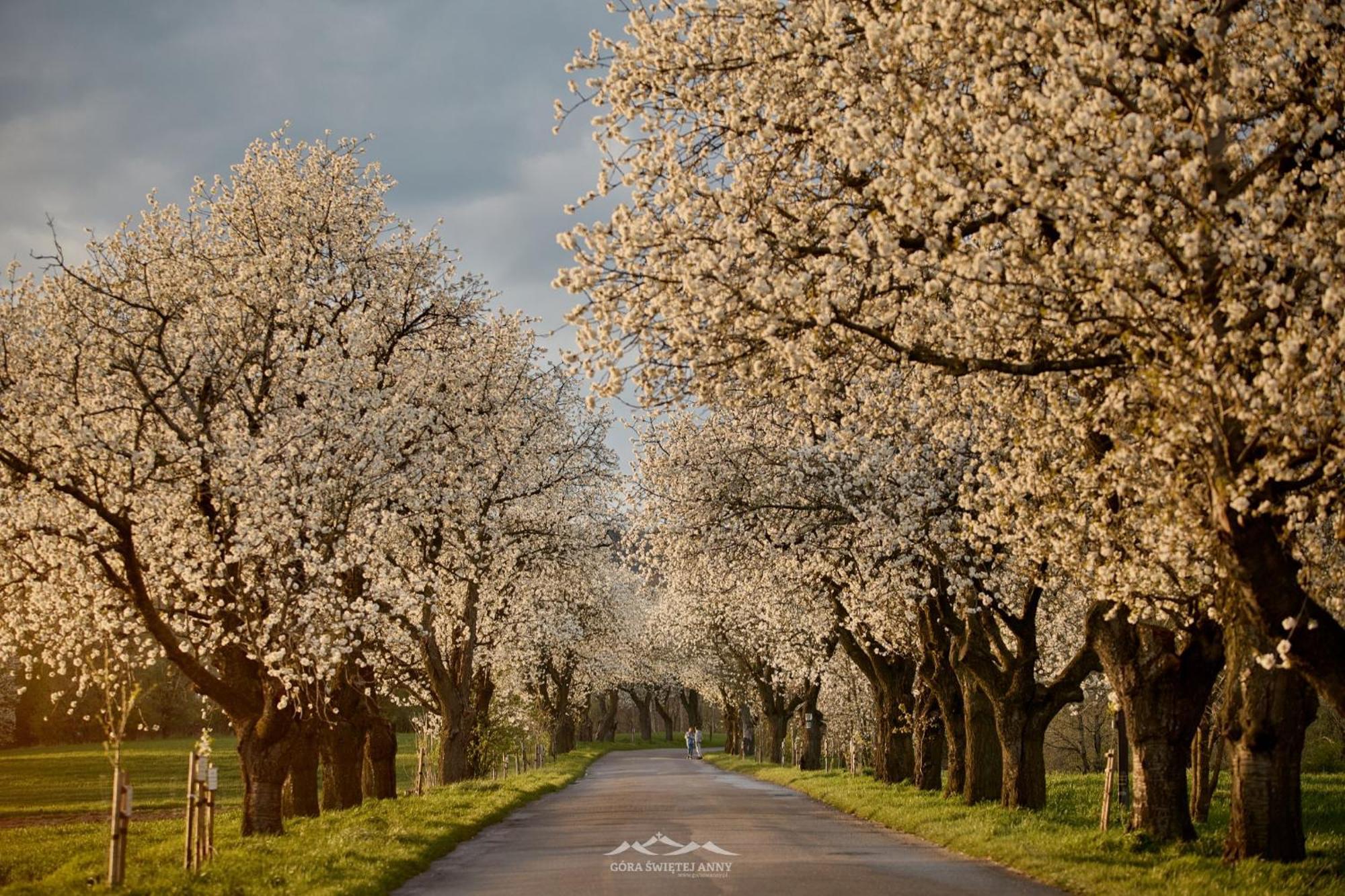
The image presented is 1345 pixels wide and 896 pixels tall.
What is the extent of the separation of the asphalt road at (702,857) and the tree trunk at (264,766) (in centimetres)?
358

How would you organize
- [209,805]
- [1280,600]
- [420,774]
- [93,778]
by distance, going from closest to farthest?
[1280,600] < [209,805] < [420,774] < [93,778]

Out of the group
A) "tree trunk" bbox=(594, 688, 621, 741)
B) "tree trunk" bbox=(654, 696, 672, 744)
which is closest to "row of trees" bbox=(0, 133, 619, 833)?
"tree trunk" bbox=(594, 688, 621, 741)

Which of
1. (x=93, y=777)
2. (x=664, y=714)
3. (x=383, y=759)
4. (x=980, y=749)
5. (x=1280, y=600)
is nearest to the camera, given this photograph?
(x=1280, y=600)

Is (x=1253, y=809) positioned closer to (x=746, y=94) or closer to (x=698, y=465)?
(x=746, y=94)

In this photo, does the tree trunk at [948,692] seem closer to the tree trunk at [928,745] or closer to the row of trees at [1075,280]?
the tree trunk at [928,745]

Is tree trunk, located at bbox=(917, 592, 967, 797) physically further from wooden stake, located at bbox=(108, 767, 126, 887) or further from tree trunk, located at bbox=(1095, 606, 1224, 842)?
wooden stake, located at bbox=(108, 767, 126, 887)

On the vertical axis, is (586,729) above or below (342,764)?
below

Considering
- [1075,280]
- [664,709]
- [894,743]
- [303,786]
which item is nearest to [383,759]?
[303,786]

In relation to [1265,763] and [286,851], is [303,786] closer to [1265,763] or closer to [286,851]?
[286,851]

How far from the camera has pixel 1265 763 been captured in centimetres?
1567

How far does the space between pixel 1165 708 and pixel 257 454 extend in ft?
49.5

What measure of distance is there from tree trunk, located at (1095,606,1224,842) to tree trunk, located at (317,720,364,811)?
18.1m

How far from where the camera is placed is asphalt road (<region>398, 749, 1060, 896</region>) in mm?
14609

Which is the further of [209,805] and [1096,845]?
[1096,845]
